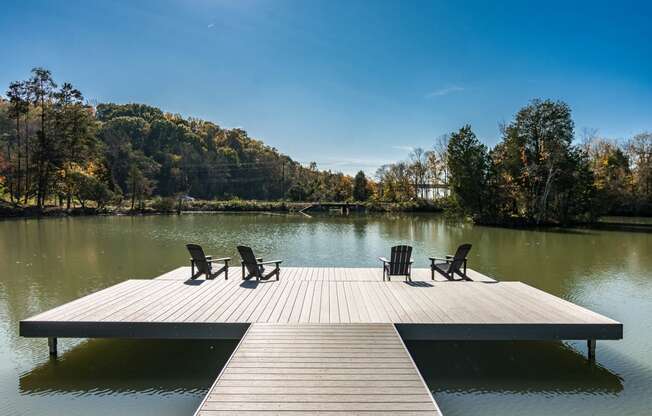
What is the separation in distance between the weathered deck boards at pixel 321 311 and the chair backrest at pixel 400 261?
0.65m

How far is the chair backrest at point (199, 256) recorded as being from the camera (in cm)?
830

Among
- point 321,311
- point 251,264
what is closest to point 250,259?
point 251,264

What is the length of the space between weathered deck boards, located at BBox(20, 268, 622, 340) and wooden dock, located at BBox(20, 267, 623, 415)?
0.01 meters

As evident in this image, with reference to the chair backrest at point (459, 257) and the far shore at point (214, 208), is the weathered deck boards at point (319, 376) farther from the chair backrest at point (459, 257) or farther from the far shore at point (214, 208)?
the far shore at point (214, 208)

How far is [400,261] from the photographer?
845 centimetres

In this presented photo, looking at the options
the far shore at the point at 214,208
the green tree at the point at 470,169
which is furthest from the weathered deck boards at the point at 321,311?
the far shore at the point at 214,208

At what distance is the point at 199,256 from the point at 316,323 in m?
3.93

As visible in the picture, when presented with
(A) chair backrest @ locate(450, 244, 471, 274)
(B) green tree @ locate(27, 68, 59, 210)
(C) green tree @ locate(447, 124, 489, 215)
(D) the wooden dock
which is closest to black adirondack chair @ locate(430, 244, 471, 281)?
(A) chair backrest @ locate(450, 244, 471, 274)

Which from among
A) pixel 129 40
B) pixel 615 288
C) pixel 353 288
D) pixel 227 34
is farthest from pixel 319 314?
pixel 129 40

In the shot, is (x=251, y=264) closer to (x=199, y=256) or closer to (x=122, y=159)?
(x=199, y=256)

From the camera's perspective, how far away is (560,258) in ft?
49.4

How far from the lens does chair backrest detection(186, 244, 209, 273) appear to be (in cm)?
830

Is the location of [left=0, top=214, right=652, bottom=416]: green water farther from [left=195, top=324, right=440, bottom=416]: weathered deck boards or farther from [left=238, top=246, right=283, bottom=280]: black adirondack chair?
[left=238, top=246, right=283, bottom=280]: black adirondack chair

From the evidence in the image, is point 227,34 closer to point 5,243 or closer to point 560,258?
point 5,243
